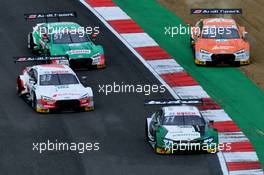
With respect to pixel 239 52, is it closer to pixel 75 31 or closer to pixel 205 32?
pixel 205 32

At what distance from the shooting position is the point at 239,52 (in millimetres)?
42000

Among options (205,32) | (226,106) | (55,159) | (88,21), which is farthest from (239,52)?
(55,159)

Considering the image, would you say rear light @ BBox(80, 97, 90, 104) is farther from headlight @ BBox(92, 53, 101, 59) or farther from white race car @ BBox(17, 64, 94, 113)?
headlight @ BBox(92, 53, 101, 59)

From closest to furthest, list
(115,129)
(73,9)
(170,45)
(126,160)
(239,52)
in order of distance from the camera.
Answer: (126,160) < (115,129) < (239,52) < (170,45) < (73,9)

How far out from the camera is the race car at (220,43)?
4200cm

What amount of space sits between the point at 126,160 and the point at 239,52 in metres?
10.6

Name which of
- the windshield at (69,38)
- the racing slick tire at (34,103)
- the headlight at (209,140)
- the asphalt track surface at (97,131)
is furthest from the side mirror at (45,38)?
the headlight at (209,140)

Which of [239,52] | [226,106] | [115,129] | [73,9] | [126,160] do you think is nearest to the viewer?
[126,160]

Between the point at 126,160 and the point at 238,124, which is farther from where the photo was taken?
the point at 238,124

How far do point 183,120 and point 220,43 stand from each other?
888cm

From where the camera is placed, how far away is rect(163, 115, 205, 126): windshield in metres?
34.0

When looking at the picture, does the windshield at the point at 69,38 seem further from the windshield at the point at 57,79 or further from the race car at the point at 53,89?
Result: the windshield at the point at 57,79

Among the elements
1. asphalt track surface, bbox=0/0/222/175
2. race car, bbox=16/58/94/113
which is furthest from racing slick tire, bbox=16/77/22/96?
asphalt track surface, bbox=0/0/222/175
